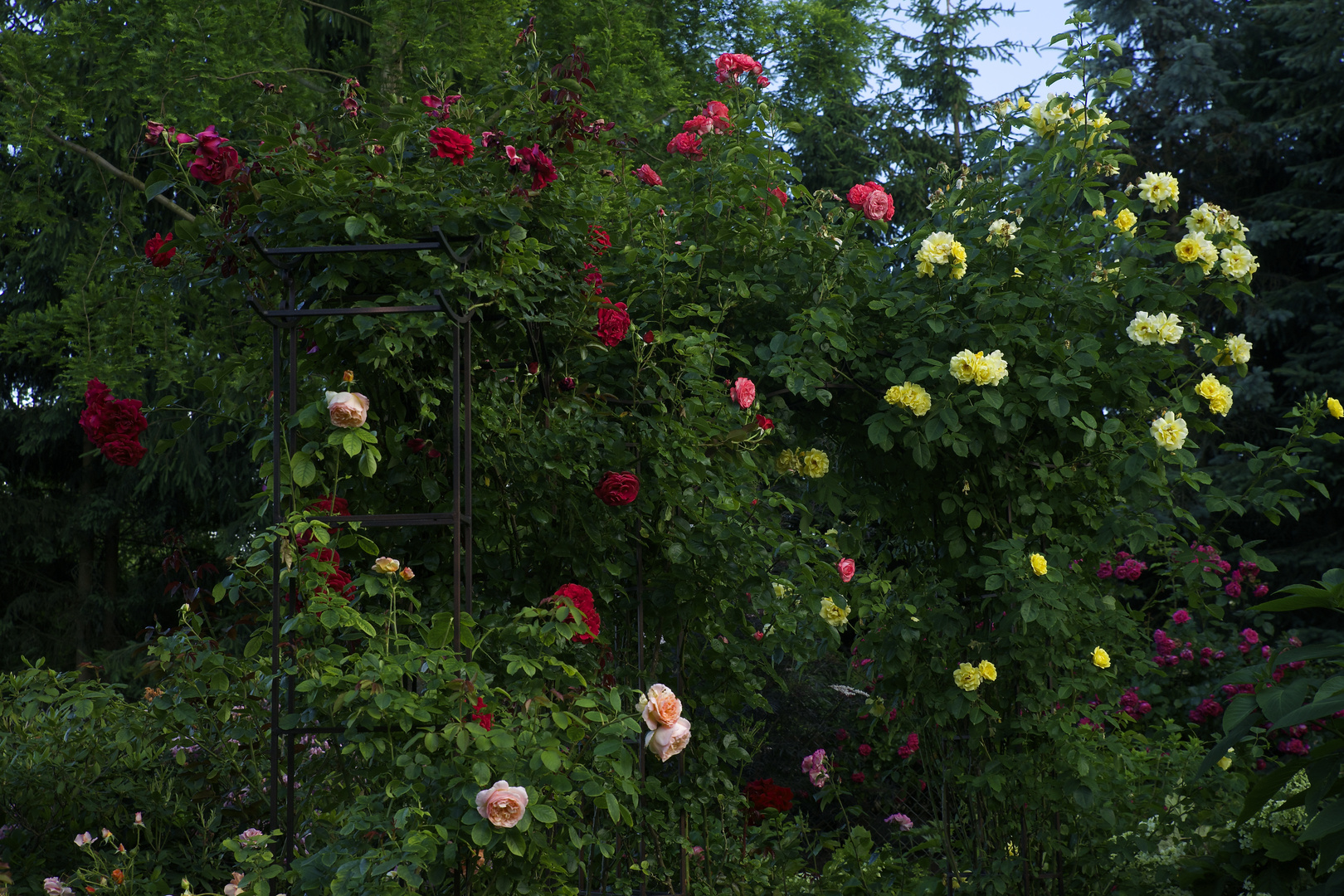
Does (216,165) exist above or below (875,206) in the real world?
below

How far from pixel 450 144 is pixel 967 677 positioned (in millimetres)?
1780

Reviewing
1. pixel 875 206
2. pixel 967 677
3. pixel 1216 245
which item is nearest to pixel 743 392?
pixel 875 206

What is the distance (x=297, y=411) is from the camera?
196cm

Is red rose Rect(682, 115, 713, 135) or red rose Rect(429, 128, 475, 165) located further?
red rose Rect(682, 115, 713, 135)

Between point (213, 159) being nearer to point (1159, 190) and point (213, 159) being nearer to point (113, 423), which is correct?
point (113, 423)

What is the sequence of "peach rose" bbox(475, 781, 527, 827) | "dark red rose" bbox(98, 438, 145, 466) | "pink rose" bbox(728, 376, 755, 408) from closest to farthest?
"peach rose" bbox(475, 781, 527, 827)
"dark red rose" bbox(98, 438, 145, 466)
"pink rose" bbox(728, 376, 755, 408)

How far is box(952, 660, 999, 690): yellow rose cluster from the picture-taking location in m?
2.57

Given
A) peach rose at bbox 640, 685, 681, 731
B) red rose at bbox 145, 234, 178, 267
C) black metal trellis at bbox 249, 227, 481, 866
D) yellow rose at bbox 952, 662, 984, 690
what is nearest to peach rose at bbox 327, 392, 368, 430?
black metal trellis at bbox 249, 227, 481, 866

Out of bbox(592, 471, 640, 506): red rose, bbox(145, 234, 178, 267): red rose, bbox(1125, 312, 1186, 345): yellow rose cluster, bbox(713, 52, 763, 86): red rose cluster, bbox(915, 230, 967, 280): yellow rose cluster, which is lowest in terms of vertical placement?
bbox(592, 471, 640, 506): red rose

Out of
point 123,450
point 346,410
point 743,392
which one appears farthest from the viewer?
point 743,392

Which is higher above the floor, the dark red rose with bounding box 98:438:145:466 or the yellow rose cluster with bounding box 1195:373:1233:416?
the yellow rose cluster with bounding box 1195:373:1233:416

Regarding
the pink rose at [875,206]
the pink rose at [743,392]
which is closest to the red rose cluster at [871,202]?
the pink rose at [875,206]

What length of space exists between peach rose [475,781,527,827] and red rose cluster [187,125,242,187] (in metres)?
1.22

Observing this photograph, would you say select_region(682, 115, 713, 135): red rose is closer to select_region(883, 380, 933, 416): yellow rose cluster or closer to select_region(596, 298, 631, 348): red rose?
select_region(596, 298, 631, 348): red rose
